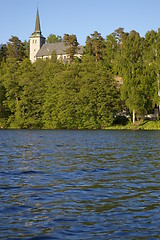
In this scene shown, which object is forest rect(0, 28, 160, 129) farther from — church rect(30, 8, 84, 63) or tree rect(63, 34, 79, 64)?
church rect(30, 8, 84, 63)

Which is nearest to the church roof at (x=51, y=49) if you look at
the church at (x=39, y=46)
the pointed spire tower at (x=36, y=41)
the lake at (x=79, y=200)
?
the church at (x=39, y=46)

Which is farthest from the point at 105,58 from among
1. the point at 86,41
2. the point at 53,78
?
the point at 53,78

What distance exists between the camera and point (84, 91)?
86188 mm

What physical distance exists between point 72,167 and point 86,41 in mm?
119358

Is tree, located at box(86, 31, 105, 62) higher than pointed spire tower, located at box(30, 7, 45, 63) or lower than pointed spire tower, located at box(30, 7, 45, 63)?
lower

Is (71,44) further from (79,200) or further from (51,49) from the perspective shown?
(79,200)

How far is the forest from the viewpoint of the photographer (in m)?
81.6

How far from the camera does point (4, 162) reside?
22.3 meters

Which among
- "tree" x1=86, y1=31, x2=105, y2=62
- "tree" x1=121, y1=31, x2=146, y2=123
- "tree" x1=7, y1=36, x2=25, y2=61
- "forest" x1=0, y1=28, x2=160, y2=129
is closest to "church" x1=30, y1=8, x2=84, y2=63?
"tree" x1=7, y1=36, x2=25, y2=61

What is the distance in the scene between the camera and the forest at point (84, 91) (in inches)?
3214

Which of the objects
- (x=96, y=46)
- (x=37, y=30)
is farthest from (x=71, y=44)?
(x=37, y=30)

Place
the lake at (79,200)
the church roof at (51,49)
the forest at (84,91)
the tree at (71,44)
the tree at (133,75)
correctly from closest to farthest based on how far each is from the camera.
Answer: the lake at (79,200), the tree at (133,75), the forest at (84,91), the tree at (71,44), the church roof at (51,49)

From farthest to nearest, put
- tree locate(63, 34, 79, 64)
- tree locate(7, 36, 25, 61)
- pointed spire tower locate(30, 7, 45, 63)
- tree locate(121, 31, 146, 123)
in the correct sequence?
pointed spire tower locate(30, 7, 45, 63)
tree locate(7, 36, 25, 61)
tree locate(63, 34, 79, 64)
tree locate(121, 31, 146, 123)

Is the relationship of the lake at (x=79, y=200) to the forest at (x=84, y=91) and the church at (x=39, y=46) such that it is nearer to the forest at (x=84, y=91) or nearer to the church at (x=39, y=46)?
the forest at (x=84, y=91)
